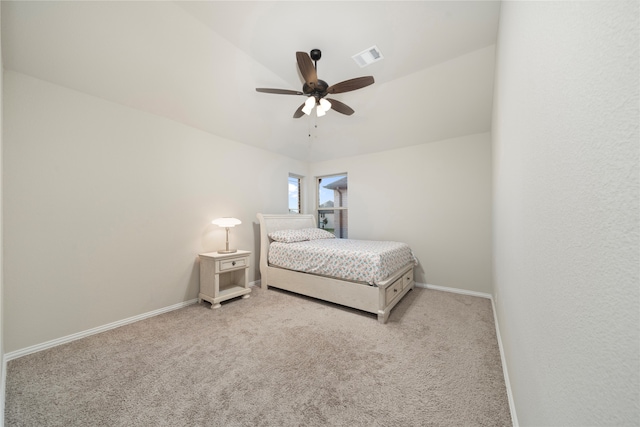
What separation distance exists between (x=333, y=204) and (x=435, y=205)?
6.89 ft

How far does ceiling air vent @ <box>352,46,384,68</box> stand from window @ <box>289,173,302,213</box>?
2.63m

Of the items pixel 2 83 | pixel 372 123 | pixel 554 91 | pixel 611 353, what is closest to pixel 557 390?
pixel 611 353

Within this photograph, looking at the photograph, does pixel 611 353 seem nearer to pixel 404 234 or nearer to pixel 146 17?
pixel 146 17

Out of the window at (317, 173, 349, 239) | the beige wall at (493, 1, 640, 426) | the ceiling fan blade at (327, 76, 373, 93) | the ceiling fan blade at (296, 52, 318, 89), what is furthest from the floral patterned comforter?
the ceiling fan blade at (296, 52, 318, 89)

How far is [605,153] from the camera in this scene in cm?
40

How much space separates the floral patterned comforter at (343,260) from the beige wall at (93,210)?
1.09 metres

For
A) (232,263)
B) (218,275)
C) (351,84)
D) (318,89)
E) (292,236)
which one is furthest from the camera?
(292,236)

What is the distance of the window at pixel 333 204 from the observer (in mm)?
4809

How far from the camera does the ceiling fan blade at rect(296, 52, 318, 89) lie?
1.82m

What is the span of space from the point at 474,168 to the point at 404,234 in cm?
142

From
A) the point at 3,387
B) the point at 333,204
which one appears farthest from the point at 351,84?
the point at 3,387

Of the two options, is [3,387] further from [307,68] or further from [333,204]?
[333,204]

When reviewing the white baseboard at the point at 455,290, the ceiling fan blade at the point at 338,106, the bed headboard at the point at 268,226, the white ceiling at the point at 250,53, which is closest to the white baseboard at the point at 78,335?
the bed headboard at the point at 268,226

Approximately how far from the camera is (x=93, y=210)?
2.23 m
